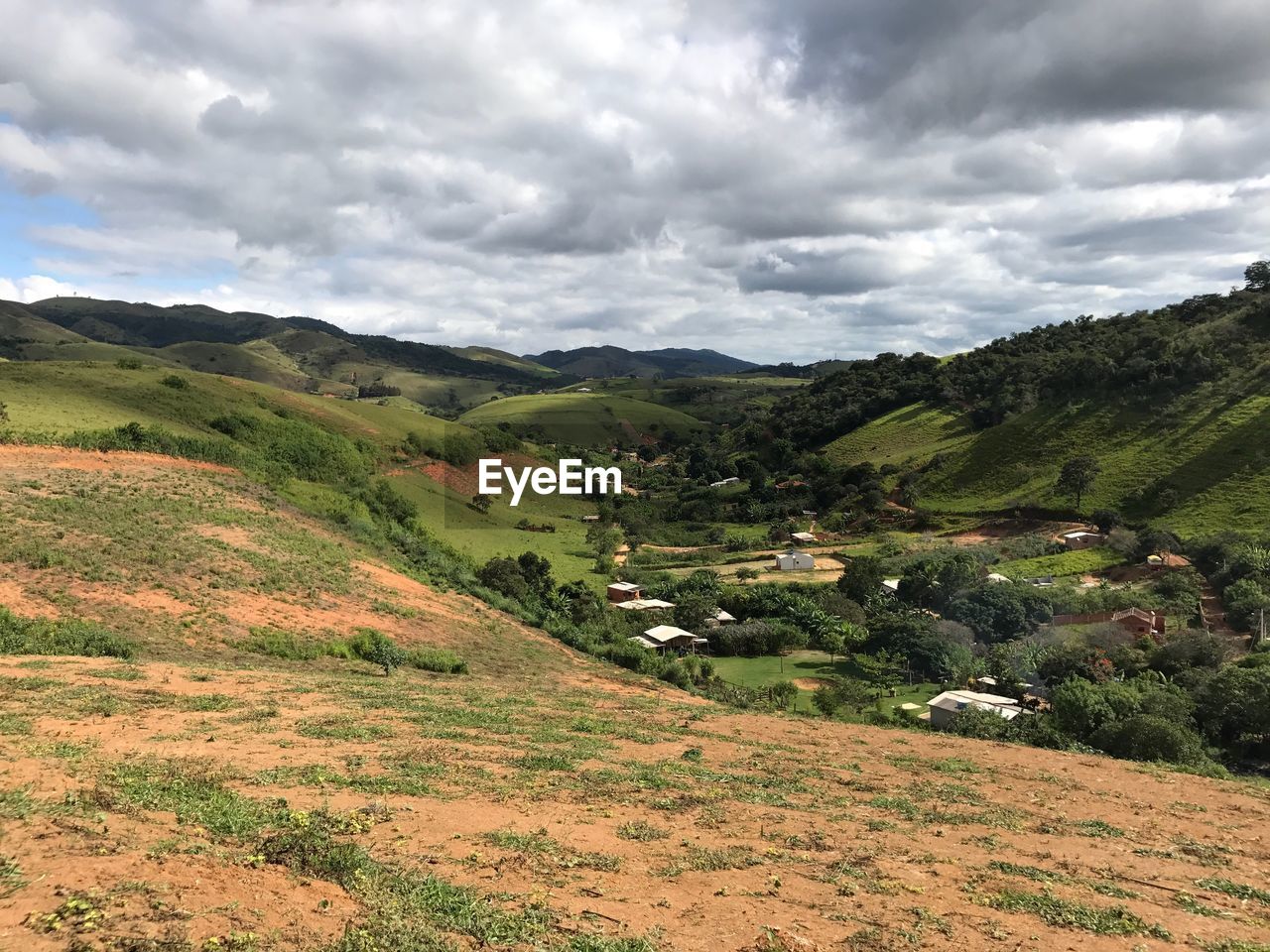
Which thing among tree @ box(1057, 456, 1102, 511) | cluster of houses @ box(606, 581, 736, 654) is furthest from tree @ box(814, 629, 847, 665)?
tree @ box(1057, 456, 1102, 511)

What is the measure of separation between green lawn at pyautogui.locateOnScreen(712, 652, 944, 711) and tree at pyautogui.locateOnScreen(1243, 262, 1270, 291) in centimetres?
7928

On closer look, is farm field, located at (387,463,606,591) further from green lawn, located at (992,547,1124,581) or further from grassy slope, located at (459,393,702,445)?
grassy slope, located at (459,393,702,445)

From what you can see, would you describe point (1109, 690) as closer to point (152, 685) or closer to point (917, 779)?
point (917, 779)

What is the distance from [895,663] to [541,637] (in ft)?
73.6

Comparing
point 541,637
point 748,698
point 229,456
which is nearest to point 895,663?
point 748,698

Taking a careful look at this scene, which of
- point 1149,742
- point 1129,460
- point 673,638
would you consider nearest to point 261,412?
point 673,638

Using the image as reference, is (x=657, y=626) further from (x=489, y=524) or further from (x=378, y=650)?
(x=378, y=650)

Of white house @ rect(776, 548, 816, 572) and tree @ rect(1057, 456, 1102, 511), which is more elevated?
tree @ rect(1057, 456, 1102, 511)

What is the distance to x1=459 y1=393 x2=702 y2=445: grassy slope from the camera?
467 feet

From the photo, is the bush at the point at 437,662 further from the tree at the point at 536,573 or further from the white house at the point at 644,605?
the white house at the point at 644,605

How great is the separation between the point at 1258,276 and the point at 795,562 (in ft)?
236

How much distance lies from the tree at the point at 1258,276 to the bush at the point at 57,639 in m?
110

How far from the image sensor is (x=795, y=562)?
203 ft

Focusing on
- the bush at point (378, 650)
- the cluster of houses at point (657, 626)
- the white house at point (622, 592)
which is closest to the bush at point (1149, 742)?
the bush at point (378, 650)
